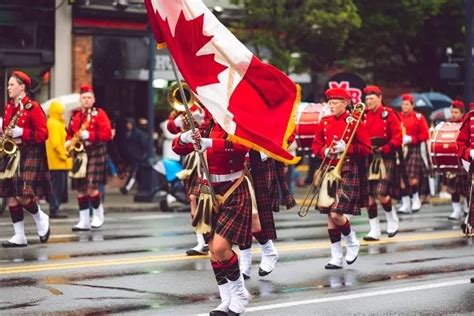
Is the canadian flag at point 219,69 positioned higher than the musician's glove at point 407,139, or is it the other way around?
the canadian flag at point 219,69

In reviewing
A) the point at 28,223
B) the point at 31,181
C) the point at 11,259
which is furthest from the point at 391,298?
the point at 28,223

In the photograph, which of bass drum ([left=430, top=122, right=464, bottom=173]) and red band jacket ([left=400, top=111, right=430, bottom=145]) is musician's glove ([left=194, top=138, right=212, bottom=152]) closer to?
bass drum ([left=430, top=122, right=464, bottom=173])

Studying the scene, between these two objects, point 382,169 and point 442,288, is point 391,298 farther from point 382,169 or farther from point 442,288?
point 382,169

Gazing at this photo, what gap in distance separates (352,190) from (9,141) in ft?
13.4

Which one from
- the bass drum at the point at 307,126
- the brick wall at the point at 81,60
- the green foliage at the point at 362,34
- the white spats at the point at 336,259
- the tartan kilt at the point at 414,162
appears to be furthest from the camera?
the brick wall at the point at 81,60

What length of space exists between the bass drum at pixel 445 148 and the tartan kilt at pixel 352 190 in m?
4.73

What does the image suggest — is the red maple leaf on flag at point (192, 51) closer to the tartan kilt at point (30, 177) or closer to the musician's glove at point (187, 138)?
the musician's glove at point (187, 138)

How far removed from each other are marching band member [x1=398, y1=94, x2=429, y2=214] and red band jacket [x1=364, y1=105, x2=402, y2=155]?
4.41 meters

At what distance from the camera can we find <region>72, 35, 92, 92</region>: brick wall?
28.1 meters

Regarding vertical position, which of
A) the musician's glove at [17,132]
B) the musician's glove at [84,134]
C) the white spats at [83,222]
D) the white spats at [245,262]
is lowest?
the white spats at [83,222]

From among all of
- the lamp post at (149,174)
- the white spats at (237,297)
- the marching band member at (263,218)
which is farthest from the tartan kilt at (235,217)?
the lamp post at (149,174)

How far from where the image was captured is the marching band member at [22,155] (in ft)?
48.7

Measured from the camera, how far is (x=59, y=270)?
41.8 ft

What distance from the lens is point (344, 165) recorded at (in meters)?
13.9
